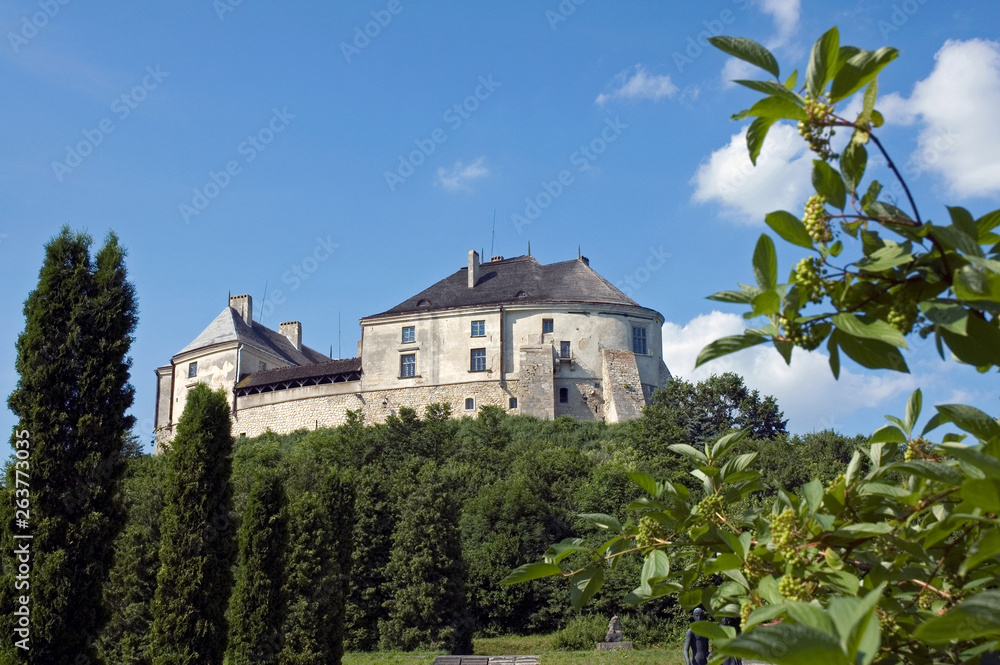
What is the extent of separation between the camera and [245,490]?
33625mm

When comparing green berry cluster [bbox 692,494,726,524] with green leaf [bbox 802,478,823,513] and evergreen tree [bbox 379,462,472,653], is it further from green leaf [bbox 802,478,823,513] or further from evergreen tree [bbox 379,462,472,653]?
evergreen tree [bbox 379,462,472,653]

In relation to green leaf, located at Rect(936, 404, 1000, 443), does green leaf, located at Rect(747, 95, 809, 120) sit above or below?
above

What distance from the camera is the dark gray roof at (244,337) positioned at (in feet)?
192

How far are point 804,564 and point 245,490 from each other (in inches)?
1330

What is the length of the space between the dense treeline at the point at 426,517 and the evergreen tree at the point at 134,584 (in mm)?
54

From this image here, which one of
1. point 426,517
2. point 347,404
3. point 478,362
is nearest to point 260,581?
point 426,517

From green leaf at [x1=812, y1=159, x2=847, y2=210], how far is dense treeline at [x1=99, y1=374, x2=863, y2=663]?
12436 millimetres

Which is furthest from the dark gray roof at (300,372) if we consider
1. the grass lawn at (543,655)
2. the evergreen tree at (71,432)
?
the evergreen tree at (71,432)

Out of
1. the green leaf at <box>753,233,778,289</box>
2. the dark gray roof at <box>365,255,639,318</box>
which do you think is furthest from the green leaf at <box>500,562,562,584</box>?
the dark gray roof at <box>365,255,639,318</box>

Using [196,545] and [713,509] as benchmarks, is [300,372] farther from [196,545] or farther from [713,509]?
[713,509]

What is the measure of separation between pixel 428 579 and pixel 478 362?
24727mm

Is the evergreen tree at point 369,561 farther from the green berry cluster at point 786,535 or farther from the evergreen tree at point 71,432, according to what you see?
the green berry cluster at point 786,535

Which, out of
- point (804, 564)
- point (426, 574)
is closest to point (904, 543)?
point (804, 564)

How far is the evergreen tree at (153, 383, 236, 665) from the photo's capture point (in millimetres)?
14633
